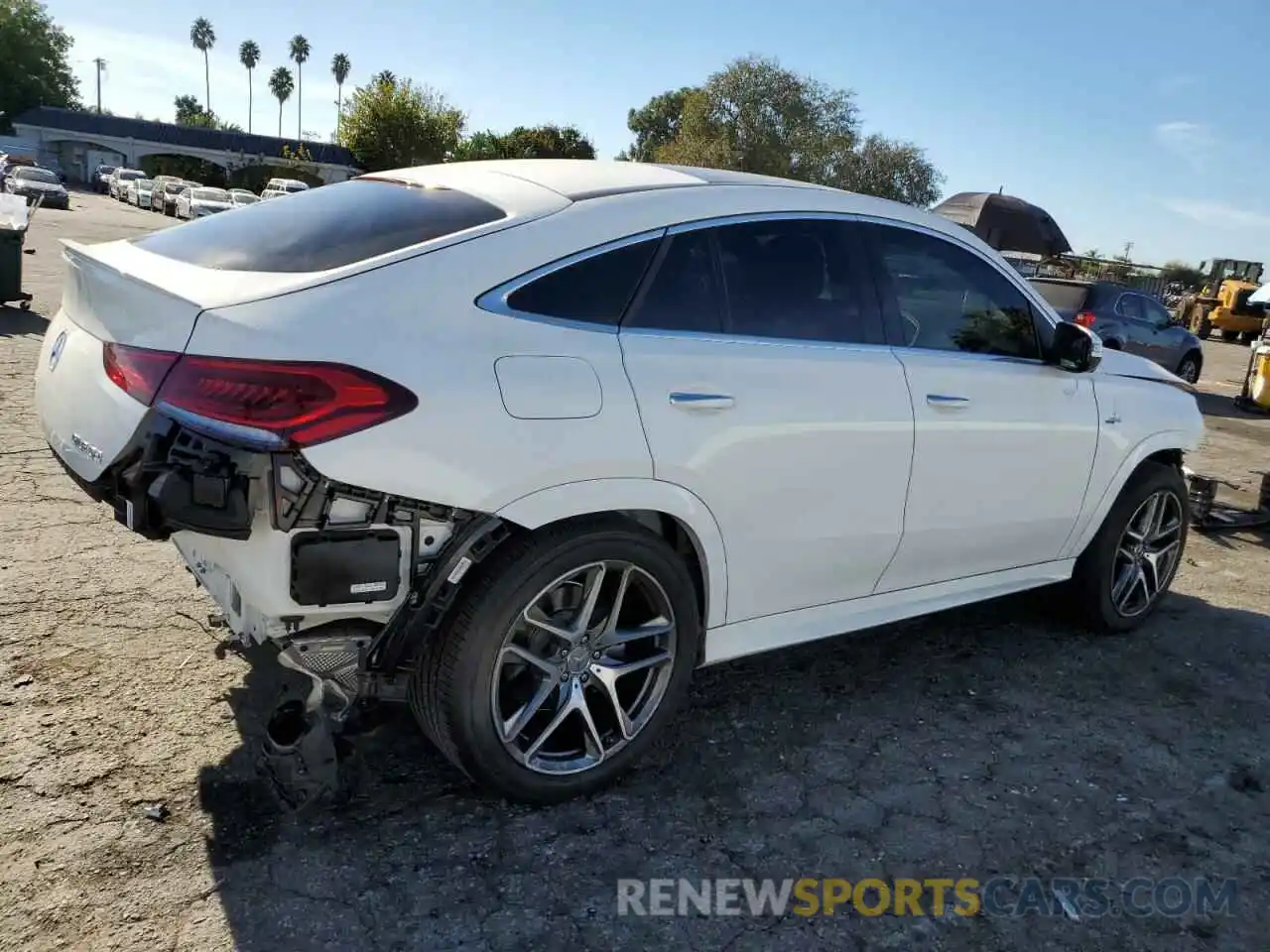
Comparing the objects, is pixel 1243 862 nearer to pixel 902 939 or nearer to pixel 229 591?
pixel 902 939

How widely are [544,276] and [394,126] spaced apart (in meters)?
53.5

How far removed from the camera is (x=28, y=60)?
257 ft

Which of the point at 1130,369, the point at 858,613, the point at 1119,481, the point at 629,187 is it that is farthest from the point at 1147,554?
the point at 629,187

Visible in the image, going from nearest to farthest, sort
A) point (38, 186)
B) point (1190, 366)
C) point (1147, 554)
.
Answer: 1. point (1147, 554)
2. point (1190, 366)
3. point (38, 186)

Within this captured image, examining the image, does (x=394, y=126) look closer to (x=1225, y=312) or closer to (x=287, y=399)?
(x=1225, y=312)

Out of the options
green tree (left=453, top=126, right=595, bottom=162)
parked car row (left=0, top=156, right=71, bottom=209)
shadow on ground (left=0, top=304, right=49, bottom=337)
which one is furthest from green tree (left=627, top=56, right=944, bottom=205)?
shadow on ground (left=0, top=304, right=49, bottom=337)

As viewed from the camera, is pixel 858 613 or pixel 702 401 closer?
pixel 702 401

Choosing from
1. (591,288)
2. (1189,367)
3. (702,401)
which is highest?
(591,288)

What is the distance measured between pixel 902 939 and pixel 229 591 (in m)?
1.92

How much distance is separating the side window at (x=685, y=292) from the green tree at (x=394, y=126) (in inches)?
2039

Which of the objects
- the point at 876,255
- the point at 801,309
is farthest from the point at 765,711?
the point at 876,255

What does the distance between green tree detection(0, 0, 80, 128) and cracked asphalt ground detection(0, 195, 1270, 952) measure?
8913 centimetres

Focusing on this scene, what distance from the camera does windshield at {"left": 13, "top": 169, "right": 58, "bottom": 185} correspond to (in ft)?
133

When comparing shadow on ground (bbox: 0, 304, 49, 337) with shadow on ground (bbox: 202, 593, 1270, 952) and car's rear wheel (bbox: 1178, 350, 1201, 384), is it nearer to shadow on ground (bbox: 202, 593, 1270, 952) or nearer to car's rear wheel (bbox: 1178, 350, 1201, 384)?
shadow on ground (bbox: 202, 593, 1270, 952)
